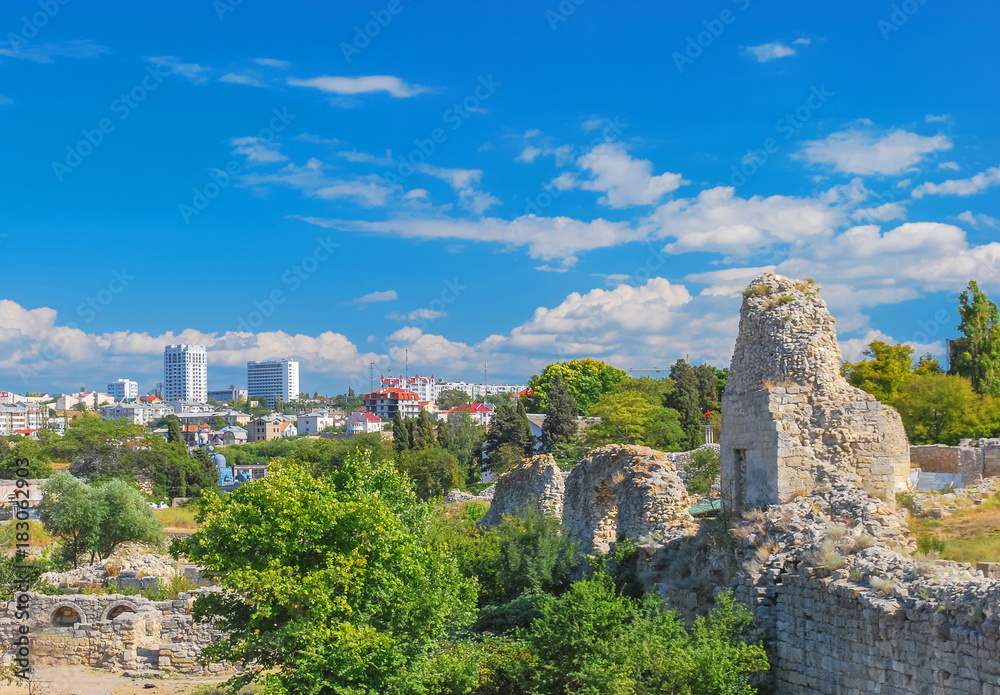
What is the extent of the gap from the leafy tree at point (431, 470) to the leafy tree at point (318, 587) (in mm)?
39452

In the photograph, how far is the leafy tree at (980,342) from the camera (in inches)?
1328

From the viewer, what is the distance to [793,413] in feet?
34.9

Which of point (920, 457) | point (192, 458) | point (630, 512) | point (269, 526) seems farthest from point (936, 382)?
point (192, 458)


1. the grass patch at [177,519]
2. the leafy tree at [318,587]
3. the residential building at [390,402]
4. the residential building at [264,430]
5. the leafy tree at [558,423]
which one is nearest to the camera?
the leafy tree at [318,587]

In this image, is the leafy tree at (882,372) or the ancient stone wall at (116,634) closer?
the ancient stone wall at (116,634)

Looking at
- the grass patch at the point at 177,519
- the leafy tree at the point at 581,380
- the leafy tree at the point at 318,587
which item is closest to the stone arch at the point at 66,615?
the leafy tree at the point at 318,587

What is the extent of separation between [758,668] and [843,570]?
4.40 ft

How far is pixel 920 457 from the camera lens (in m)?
25.0

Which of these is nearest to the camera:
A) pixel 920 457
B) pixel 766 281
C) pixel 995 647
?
pixel 995 647

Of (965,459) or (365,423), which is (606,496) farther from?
(365,423)

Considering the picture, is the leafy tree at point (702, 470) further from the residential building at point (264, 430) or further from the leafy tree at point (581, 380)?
the residential building at point (264, 430)

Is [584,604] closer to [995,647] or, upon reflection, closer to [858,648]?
[858,648]

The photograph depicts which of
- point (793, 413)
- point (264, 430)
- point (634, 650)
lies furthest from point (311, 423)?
point (634, 650)

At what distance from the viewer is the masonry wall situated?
6855mm
